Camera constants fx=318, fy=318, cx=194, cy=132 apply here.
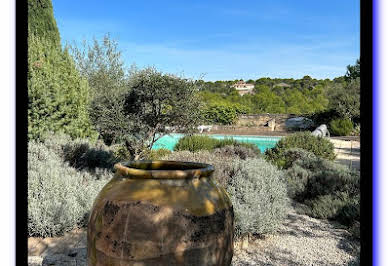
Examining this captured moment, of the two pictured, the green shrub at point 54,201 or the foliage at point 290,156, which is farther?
the foliage at point 290,156

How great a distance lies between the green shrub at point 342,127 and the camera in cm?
1855

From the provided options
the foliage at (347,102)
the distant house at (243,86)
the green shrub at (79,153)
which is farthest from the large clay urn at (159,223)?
the distant house at (243,86)

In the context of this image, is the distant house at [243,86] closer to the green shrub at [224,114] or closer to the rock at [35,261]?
the green shrub at [224,114]

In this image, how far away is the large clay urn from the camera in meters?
1.61

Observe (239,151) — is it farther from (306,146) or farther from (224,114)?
(224,114)

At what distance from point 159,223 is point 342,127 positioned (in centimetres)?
1925

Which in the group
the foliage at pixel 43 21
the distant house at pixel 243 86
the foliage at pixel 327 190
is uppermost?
the distant house at pixel 243 86

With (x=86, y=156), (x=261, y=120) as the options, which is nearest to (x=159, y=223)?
(x=86, y=156)

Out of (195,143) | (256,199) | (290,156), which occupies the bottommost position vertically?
(256,199)

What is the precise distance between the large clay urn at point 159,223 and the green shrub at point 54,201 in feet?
8.26

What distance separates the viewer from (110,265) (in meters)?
1.66

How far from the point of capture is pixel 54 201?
4.27m
